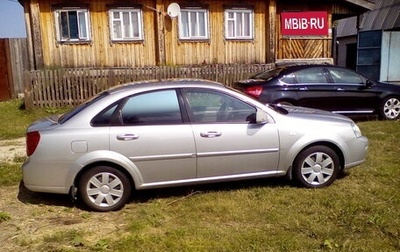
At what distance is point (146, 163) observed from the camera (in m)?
4.16

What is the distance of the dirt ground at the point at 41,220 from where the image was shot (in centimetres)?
356

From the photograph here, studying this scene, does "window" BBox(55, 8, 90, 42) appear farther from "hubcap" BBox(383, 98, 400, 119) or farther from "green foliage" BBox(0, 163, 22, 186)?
"hubcap" BBox(383, 98, 400, 119)

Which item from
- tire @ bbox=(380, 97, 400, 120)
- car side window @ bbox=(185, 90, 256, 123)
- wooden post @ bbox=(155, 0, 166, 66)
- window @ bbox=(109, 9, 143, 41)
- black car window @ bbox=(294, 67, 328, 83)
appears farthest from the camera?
wooden post @ bbox=(155, 0, 166, 66)

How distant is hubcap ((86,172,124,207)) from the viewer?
412 cm

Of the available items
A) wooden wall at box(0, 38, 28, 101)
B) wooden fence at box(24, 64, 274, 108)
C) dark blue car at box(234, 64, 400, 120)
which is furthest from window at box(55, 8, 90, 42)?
dark blue car at box(234, 64, 400, 120)

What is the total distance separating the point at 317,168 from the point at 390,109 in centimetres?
520

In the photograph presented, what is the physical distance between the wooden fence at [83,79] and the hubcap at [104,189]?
7578mm

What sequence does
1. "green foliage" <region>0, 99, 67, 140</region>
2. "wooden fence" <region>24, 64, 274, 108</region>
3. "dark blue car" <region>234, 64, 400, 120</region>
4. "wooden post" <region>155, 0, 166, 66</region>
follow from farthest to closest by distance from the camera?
1. "wooden post" <region>155, 0, 166, 66</region>
2. "wooden fence" <region>24, 64, 274, 108</region>
3. "green foliage" <region>0, 99, 67, 140</region>
4. "dark blue car" <region>234, 64, 400, 120</region>

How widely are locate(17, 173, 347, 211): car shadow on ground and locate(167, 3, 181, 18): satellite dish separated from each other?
30.4ft

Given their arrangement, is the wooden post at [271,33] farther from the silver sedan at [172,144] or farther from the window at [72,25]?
the silver sedan at [172,144]

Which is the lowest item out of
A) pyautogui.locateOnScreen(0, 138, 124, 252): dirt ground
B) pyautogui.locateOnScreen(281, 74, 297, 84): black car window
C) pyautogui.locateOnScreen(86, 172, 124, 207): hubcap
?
pyautogui.locateOnScreen(0, 138, 124, 252): dirt ground

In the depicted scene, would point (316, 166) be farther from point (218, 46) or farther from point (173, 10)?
point (218, 46)

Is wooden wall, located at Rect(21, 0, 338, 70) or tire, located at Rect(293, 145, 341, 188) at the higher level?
wooden wall, located at Rect(21, 0, 338, 70)

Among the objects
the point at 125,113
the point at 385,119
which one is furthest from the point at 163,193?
the point at 385,119
